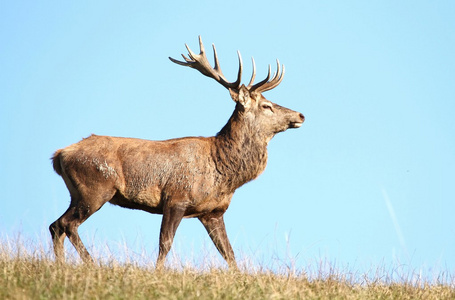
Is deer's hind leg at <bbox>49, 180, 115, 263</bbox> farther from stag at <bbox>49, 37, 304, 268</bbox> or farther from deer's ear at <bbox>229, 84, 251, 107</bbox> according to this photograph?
deer's ear at <bbox>229, 84, 251, 107</bbox>

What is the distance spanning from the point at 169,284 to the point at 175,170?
294 centimetres

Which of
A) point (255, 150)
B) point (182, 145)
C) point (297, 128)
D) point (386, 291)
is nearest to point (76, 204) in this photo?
point (182, 145)

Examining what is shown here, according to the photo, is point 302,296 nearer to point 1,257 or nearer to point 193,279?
point 193,279

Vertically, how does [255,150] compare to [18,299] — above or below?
above

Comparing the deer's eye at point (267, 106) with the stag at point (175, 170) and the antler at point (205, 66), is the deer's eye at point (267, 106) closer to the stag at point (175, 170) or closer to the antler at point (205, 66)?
the stag at point (175, 170)

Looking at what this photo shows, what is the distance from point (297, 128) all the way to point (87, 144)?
9.47 ft

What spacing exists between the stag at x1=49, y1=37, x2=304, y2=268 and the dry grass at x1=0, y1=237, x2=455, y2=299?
1321mm

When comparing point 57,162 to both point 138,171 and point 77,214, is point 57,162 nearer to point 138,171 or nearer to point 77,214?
point 77,214

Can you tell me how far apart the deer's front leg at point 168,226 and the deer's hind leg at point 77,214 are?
771 mm

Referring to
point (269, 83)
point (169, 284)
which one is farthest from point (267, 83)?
point (169, 284)

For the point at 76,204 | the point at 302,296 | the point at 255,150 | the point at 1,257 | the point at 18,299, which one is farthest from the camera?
the point at 255,150

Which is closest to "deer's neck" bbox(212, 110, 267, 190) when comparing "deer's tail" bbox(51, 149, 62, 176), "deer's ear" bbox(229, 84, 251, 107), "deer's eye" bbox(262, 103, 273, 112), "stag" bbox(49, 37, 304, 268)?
"stag" bbox(49, 37, 304, 268)

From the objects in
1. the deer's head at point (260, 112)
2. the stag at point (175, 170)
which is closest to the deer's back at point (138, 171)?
the stag at point (175, 170)

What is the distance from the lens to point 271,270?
731cm
